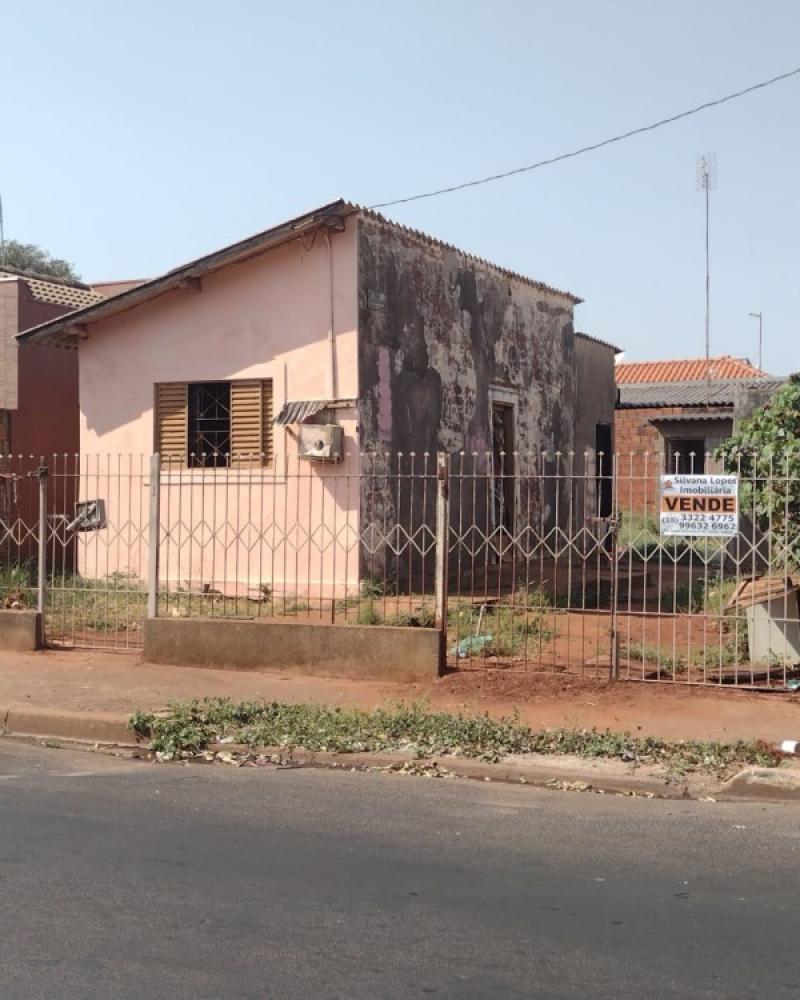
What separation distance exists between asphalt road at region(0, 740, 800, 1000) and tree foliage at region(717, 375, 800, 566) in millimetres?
3716

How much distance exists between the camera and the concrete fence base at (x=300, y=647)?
976 cm

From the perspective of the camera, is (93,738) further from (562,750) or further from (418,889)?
(418,889)

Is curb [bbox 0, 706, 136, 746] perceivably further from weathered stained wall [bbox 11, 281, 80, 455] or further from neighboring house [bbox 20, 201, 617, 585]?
weathered stained wall [bbox 11, 281, 80, 455]

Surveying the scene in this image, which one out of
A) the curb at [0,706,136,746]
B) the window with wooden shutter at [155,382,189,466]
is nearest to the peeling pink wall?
the window with wooden shutter at [155,382,189,466]

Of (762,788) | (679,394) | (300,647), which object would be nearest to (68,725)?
(300,647)

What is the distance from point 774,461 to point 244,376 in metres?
7.47

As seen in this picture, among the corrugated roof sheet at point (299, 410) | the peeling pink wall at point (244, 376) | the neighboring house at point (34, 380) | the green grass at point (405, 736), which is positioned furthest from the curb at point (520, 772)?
the neighboring house at point (34, 380)

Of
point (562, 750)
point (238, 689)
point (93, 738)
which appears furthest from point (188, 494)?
point (562, 750)

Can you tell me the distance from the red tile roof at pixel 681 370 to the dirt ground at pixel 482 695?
30595 millimetres

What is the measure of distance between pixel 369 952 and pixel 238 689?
560cm

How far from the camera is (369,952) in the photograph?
4.19 m

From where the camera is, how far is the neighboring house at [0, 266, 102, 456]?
1802 cm

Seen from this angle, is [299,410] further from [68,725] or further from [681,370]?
[681,370]

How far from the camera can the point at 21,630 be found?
11.4 metres
